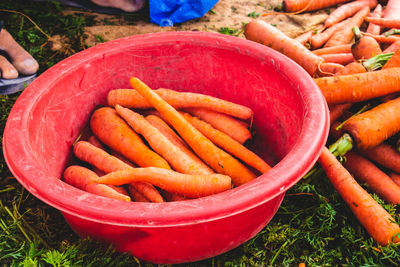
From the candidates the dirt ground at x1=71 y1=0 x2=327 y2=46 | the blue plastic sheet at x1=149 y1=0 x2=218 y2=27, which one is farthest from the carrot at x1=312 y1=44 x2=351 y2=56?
the blue plastic sheet at x1=149 y1=0 x2=218 y2=27

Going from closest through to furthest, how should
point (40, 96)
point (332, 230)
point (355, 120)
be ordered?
1. point (40, 96)
2. point (332, 230)
3. point (355, 120)

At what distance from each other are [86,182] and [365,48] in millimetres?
1899

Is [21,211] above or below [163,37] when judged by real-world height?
below

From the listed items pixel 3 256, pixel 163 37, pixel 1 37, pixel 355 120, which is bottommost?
pixel 3 256

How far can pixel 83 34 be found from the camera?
2.95m

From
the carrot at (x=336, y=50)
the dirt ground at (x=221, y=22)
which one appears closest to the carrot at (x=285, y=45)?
the carrot at (x=336, y=50)

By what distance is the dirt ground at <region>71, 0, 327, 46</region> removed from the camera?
Answer: 3.01 metres

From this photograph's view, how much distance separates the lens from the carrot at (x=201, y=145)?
4.96 feet

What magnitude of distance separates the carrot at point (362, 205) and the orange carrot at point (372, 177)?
0.46 feet

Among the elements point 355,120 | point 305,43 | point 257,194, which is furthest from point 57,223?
point 305,43

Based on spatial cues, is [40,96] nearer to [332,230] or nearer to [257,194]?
[257,194]

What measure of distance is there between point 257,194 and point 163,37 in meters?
1.12

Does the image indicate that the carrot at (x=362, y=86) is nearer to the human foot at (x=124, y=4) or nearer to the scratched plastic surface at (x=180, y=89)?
the scratched plastic surface at (x=180, y=89)

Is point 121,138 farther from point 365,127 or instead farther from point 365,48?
point 365,48
